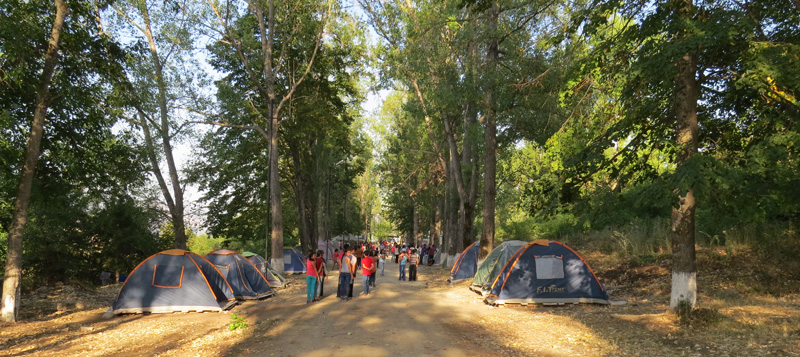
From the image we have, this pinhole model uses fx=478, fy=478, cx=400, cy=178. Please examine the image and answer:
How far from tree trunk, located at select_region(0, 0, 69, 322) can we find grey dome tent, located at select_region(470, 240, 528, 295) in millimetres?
12398

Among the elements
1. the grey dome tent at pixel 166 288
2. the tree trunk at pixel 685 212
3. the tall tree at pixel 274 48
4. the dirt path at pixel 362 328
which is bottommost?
the dirt path at pixel 362 328

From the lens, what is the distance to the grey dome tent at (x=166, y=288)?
12578mm

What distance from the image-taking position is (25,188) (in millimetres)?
12062

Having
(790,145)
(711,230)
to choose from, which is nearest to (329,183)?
(711,230)

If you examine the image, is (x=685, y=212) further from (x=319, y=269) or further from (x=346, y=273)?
(x=319, y=269)

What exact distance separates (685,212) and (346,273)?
29.6ft

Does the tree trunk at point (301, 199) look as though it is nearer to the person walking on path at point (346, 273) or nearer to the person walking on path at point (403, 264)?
the person walking on path at point (403, 264)

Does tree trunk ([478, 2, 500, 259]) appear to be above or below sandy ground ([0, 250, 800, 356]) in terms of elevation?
above

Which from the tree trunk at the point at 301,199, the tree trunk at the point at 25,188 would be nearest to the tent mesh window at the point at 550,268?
the tree trunk at the point at 25,188

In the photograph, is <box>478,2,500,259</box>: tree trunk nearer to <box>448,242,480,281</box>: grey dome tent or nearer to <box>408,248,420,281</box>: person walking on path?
<box>448,242,480,281</box>: grey dome tent

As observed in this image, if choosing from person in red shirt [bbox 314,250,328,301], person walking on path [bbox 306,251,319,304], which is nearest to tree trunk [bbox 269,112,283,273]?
person in red shirt [bbox 314,250,328,301]

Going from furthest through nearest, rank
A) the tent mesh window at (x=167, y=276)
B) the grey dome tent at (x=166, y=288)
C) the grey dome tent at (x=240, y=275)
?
the grey dome tent at (x=240, y=275)
the tent mesh window at (x=167, y=276)
the grey dome tent at (x=166, y=288)

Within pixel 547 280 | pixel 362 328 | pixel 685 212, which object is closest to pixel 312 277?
pixel 362 328

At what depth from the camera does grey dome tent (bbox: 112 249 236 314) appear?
12.6 metres
